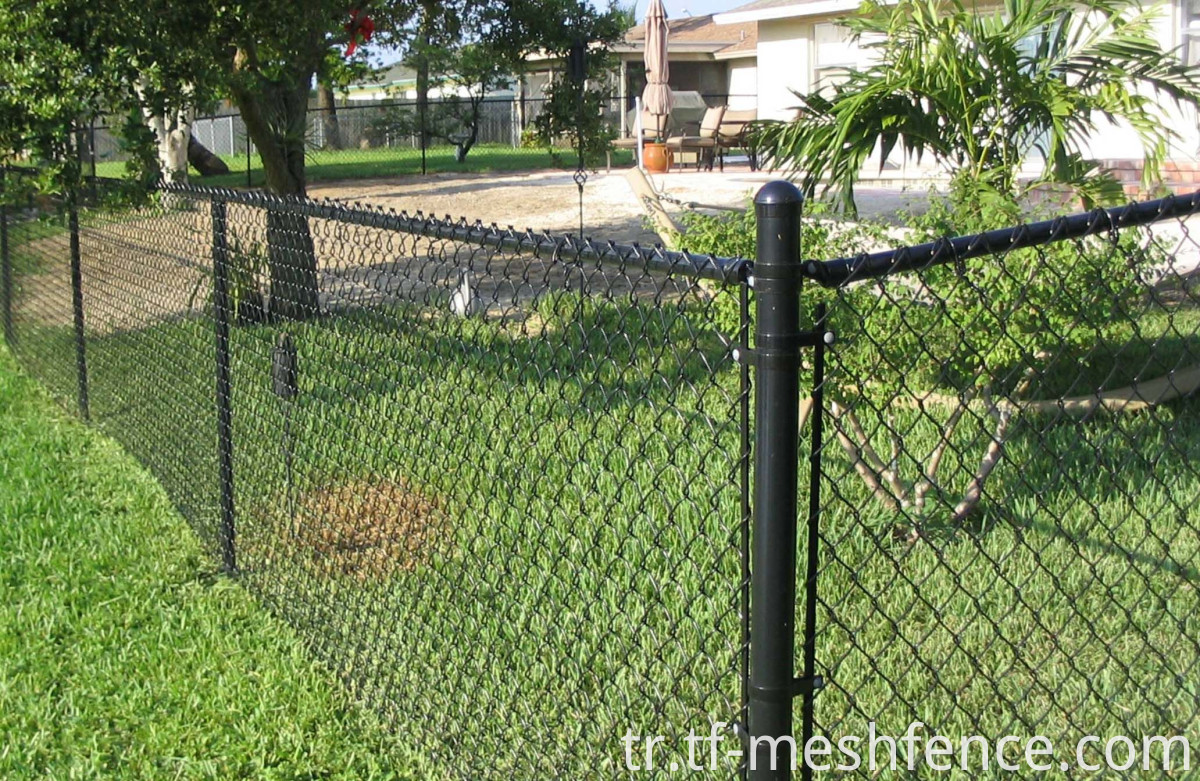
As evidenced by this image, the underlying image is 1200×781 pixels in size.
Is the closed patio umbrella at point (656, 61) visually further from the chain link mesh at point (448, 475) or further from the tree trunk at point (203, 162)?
the chain link mesh at point (448, 475)

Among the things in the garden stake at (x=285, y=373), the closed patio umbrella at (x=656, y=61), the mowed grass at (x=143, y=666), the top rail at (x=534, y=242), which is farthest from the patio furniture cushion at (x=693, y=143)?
the top rail at (x=534, y=242)

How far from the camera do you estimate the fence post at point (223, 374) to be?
4430 millimetres

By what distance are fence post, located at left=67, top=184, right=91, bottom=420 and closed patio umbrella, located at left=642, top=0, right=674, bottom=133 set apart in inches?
570

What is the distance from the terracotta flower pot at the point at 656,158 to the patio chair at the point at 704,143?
473 millimetres

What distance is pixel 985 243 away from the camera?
2.01 meters

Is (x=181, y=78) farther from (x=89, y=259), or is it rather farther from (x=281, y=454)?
(x=281, y=454)

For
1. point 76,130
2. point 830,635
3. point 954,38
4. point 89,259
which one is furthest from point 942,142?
point 89,259

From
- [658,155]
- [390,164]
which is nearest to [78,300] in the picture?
[658,155]

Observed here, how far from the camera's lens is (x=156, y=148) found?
6.13 metres

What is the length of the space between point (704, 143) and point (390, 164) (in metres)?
7.95

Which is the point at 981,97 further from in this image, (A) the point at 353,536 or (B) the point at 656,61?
(B) the point at 656,61

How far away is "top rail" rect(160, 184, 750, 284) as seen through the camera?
2.05 m

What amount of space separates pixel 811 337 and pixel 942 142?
426cm

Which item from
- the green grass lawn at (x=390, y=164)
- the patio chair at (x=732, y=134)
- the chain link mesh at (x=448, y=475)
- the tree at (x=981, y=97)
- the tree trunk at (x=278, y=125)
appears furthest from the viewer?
the green grass lawn at (x=390, y=164)
